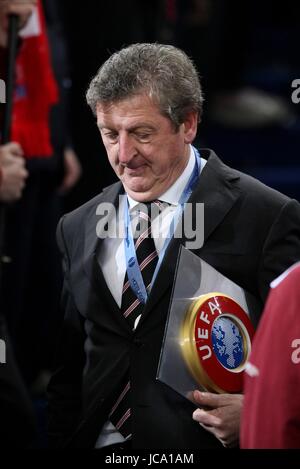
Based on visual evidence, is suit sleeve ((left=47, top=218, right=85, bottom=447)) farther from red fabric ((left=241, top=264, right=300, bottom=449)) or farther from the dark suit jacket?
red fabric ((left=241, top=264, right=300, bottom=449))

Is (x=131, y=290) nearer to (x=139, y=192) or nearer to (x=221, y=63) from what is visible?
(x=139, y=192)

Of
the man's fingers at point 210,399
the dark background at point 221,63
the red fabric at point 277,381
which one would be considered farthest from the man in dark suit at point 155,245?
the dark background at point 221,63

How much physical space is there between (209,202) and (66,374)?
61 centimetres

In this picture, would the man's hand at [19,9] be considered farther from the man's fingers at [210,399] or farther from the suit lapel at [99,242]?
the man's fingers at [210,399]

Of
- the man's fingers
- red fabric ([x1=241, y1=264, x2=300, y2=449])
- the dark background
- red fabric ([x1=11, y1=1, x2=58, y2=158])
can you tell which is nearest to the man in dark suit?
the man's fingers

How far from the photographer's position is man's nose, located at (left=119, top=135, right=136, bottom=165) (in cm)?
244

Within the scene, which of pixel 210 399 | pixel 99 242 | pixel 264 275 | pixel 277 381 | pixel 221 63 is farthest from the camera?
pixel 221 63

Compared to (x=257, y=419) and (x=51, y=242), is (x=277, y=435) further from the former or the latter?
(x=51, y=242)

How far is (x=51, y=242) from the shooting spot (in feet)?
14.8

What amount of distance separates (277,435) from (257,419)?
5 cm

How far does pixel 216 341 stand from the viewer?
236 centimetres

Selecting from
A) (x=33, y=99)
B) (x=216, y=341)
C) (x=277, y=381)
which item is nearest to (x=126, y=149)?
(x=216, y=341)

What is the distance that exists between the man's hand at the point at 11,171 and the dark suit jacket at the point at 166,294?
87cm
